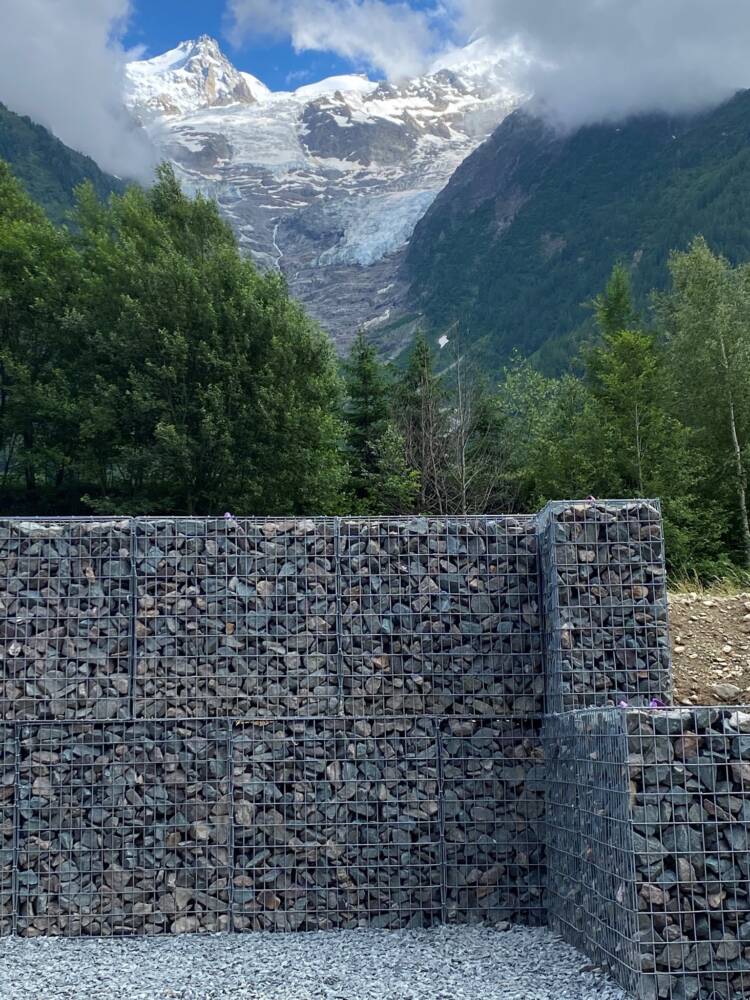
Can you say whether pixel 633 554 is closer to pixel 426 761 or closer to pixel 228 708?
pixel 426 761

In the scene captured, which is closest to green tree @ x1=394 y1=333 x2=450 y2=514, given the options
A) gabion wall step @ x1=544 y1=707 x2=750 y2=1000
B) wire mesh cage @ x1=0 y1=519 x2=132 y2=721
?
wire mesh cage @ x1=0 y1=519 x2=132 y2=721

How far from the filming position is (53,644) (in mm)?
7188

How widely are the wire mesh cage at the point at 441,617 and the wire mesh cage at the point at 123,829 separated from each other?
1321mm

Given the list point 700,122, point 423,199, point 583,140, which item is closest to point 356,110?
point 423,199

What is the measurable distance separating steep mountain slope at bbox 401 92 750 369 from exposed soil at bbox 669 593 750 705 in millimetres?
56683

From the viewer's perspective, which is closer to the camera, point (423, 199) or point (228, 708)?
point (228, 708)

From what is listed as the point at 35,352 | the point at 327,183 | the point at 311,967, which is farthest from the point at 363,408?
the point at 327,183

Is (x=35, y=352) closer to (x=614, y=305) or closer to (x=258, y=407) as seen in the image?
(x=258, y=407)

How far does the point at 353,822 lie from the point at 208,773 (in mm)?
1172

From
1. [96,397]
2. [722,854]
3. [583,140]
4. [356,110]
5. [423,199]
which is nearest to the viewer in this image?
[722,854]

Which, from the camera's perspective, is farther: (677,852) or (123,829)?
(123,829)

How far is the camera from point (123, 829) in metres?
6.93

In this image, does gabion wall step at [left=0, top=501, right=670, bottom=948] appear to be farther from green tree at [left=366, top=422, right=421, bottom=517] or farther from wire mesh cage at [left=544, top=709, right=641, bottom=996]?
green tree at [left=366, top=422, right=421, bottom=517]

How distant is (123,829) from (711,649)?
5.41 meters
